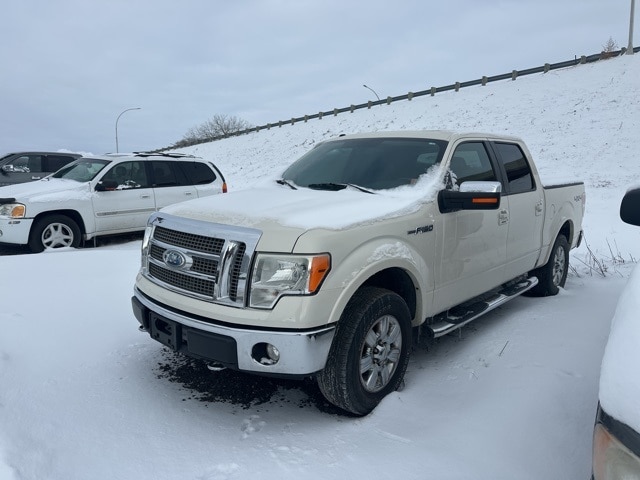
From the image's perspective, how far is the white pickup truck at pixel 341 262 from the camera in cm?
278

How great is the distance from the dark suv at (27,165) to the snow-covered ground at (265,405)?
699 cm

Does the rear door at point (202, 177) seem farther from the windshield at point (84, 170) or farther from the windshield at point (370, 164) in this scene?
the windshield at point (370, 164)

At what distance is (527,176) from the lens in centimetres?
505

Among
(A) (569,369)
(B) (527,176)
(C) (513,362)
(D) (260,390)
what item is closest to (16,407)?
(D) (260,390)

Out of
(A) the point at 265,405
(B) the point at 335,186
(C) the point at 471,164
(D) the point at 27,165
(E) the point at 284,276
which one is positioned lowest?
(A) the point at 265,405

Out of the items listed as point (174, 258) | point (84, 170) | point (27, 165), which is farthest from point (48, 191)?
point (174, 258)

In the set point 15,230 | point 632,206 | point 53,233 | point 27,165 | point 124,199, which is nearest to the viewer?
point 632,206

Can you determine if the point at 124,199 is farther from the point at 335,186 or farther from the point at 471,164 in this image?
the point at 471,164

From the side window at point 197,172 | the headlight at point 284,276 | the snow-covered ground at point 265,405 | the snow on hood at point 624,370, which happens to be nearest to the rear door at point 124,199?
the side window at point 197,172

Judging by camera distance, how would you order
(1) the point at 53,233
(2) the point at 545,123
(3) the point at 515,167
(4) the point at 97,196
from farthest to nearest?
(2) the point at 545,123, (4) the point at 97,196, (1) the point at 53,233, (3) the point at 515,167

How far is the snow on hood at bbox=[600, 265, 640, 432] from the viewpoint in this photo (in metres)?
1.39

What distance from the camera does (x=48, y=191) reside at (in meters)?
7.82

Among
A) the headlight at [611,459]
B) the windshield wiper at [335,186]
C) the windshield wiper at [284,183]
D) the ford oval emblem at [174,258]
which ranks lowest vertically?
the headlight at [611,459]

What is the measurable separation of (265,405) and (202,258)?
1.08 meters
